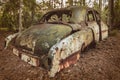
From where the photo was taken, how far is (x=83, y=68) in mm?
4383

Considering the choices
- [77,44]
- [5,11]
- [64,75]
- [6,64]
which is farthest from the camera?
[5,11]

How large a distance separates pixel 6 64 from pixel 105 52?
322 cm

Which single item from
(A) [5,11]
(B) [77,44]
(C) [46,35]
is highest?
(A) [5,11]

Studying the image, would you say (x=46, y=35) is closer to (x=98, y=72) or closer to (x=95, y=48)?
(x=98, y=72)

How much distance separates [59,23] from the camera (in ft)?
16.4

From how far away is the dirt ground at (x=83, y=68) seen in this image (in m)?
4.05

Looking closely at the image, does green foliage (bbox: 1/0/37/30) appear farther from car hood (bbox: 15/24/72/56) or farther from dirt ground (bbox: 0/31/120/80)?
A: car hood (bbox: 15/24/72/56)

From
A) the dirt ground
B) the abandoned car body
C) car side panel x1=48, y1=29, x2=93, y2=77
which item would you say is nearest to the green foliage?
the dirt ground

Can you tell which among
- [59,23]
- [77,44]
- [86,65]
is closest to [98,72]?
[86,65]

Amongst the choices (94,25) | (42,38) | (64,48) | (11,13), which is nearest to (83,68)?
(64,48)

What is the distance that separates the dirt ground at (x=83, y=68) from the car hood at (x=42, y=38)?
59cm

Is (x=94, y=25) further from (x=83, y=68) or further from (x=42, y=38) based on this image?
(x=42, y=38)

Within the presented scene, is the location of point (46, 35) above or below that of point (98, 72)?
above

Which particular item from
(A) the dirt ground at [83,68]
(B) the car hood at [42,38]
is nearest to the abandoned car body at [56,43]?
(B) the car hood at [42,38]
